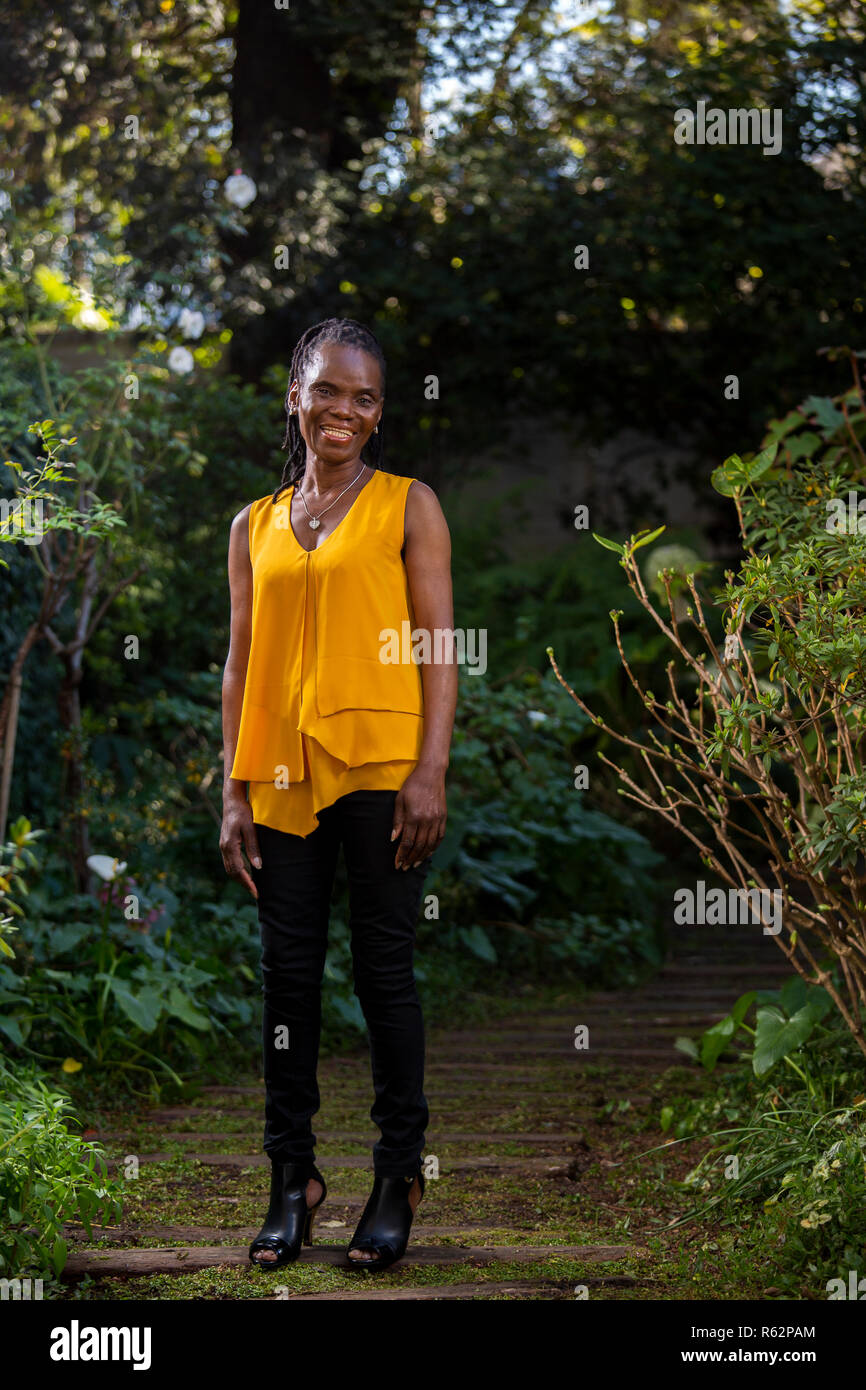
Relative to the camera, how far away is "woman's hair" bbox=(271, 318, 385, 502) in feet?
8.77

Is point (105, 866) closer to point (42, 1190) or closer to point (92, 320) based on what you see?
point (42, 1190)

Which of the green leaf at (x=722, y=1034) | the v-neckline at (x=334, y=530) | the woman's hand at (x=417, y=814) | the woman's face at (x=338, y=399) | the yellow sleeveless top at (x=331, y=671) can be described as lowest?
the green leaf at (x=722, y=1034)

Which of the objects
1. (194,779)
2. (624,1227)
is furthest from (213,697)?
(624,1227)

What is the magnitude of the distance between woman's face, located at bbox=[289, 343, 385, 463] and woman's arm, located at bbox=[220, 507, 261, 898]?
25cm

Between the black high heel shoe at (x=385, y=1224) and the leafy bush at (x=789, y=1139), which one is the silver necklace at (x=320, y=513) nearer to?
the black high heel shoe at (x=385, y=1224)

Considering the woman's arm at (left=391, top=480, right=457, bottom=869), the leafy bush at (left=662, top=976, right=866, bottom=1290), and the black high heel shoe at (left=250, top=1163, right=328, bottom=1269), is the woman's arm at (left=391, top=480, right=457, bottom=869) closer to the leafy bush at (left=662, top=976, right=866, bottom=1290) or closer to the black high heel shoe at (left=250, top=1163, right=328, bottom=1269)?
the black high heel shoe at (left=250, top=1163, right=328, bottom=1269)

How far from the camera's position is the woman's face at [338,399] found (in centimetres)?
262

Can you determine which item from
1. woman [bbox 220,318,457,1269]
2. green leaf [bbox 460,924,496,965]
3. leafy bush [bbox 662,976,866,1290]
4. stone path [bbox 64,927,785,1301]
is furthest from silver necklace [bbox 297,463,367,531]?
green leaf [bbox 460,924,496,965]

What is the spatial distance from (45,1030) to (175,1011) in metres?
0.38

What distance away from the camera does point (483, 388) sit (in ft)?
29.7

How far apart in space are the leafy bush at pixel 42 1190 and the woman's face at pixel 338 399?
4.83ft

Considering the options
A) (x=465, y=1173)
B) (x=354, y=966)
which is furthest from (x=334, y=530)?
(x=465, y=1173)

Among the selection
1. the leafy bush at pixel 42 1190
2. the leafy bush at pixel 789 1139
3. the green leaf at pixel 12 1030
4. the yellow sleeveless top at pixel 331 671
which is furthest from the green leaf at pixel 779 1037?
the green leaf at pixel 12 1030

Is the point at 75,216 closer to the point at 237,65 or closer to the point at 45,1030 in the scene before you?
the point at 237,65
